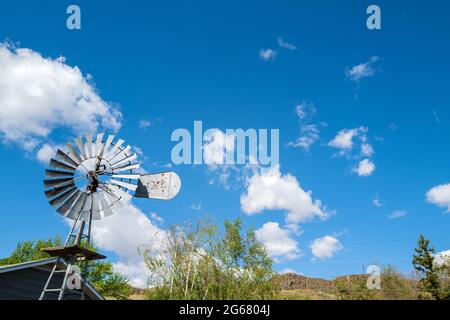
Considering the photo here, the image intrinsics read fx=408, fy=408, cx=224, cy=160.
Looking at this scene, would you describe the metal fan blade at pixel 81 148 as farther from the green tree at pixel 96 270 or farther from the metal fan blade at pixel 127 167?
the green tree at pixel 96 270

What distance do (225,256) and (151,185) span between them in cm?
902

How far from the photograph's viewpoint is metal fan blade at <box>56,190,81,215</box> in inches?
557

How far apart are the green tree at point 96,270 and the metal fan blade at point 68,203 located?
28456 mm

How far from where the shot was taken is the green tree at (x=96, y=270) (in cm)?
4041

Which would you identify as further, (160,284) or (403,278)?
(403,278)

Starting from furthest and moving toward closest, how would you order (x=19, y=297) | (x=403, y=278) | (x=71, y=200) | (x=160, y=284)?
(x=403, y=278) → (x=160, y=284) → (x=71, y=200) → (x=19, y=297)

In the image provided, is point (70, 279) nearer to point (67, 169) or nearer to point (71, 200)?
point (71, 200)

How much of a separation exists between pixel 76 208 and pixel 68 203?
1.21 ft

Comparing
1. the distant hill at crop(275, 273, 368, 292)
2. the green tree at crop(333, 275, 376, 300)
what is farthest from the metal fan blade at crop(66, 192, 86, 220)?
the distant hill at crop(275, 273, 368, 292)

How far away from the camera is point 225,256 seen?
73.2 ft

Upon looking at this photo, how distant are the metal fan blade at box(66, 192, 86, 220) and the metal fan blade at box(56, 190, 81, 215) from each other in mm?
124

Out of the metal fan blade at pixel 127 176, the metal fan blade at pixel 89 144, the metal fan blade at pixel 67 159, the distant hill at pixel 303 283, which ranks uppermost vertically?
the metal fan blade at pixel 89 144

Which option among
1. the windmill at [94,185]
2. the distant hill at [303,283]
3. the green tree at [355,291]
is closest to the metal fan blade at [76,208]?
the windmill at [94,185]
